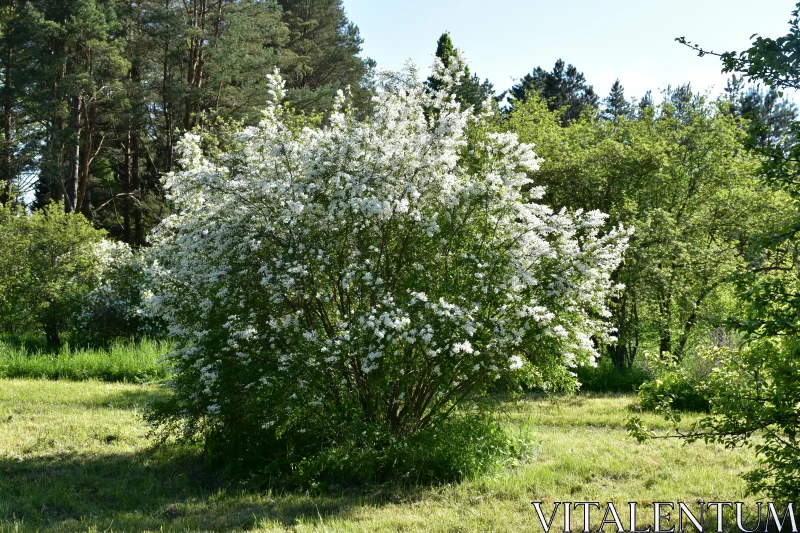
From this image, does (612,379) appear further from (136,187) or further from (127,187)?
(136,187)

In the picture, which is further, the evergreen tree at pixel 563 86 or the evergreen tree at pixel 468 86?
the evergreen tree at pixel 563 86

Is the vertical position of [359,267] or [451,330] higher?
[359,267]

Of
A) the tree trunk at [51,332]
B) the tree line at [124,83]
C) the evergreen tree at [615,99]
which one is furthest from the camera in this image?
the evergreen tree at [615,99]

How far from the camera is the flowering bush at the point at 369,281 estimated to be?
237 inches

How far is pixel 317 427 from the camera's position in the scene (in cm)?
625

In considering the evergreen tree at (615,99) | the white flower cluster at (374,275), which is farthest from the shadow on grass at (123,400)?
the evergreen tree at (615,99)

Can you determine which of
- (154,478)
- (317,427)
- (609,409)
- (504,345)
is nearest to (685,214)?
(609,409)

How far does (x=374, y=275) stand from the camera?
635 cm

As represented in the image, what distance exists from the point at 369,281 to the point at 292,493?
6.82ft

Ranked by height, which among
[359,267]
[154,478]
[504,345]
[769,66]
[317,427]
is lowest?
[154,478]

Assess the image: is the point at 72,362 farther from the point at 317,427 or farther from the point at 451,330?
the point at 451,330

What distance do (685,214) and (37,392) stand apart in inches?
490

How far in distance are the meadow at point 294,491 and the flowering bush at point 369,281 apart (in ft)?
2.10

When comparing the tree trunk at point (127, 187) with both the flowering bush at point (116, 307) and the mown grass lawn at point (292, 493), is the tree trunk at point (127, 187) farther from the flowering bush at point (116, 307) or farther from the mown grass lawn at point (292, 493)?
the mown grass lawn at point (292, 493)
